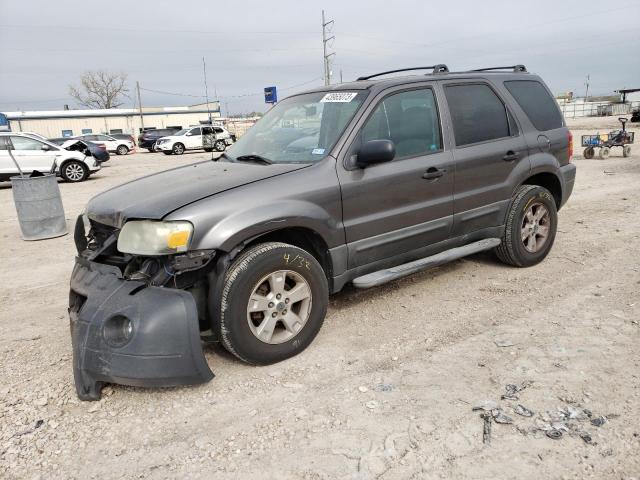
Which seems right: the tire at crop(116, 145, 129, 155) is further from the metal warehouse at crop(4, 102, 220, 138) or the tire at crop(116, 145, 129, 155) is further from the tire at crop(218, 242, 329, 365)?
the tire at crop(218, 242, 329, 365)

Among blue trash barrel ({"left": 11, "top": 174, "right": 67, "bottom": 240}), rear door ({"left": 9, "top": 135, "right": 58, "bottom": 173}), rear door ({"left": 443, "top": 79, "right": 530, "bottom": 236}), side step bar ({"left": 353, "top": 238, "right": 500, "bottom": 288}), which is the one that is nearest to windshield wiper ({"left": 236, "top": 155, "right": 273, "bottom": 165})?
side step bar ({"left": 353, "top": 238, "right": 500, "bottom": 288})

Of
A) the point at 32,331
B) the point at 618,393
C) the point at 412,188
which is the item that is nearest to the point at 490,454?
the point at 618,393

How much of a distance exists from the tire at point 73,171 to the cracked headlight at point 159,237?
550 inches

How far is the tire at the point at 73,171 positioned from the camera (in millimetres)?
15141

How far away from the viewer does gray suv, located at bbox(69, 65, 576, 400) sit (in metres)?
2.84

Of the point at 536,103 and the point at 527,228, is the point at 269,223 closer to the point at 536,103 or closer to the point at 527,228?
the point at 527,228

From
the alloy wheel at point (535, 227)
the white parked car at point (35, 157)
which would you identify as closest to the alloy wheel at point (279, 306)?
the alloy wheel at point (535, 227)

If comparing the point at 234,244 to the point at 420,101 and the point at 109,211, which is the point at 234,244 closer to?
the point at 109,211

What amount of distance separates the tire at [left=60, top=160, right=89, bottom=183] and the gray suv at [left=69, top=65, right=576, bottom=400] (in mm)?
12864

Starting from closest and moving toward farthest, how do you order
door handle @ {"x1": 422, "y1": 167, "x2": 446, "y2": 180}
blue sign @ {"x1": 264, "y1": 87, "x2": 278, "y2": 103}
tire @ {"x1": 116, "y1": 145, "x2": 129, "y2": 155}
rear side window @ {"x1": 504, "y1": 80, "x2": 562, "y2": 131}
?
door handle @ {"x1": 422, "y1": 167, "x2": 446, "y2": 180}, rear side window @ {"x1": 504, "y1": 80, "x2": 562, "y2": 131}, blue sign @ {"x1": 264, "y1": 87, "x2": 278, "y2": 103}, tire @ {"x1": 116, "y1": 145, "x2": 129, "y2": 155}

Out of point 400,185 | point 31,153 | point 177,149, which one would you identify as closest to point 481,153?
point 400,185

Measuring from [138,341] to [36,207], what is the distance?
18.7 ft

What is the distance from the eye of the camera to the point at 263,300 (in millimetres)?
3146

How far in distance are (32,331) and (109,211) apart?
1.55m
